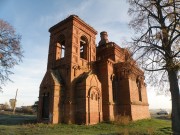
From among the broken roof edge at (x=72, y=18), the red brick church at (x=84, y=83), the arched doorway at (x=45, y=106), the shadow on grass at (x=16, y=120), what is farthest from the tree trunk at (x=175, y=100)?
the shadow on grass at (x=16, y=120)

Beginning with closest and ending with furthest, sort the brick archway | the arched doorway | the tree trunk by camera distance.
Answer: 1. the tree trunk
2. the brick archway
3. the arched doorway

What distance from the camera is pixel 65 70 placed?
711 inches

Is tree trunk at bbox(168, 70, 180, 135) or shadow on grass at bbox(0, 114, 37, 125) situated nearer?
tree trunk at bbox(168, 70, 180, 135)

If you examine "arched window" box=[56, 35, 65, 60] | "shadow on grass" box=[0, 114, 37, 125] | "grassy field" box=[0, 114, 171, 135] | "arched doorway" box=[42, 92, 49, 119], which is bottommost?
"grassy field" box=[0, 114, 171, 135]

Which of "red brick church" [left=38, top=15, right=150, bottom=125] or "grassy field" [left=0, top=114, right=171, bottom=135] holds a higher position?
"red brick church" [left=38, top=15, right=150, bottom=125]

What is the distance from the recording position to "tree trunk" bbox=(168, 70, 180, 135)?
10347mm

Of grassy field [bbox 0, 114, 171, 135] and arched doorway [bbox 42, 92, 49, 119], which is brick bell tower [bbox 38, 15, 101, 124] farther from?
grassy field [bbox 0, 114, 171, 135]

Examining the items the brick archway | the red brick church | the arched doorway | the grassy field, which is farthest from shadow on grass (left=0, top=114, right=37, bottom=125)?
the brick archway

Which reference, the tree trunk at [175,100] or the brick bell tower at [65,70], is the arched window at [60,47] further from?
the tree trunk at [175,100]

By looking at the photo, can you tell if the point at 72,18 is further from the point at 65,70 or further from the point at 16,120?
the point at 16,120

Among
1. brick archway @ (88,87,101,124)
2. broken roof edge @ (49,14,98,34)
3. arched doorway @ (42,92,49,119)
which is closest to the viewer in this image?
brick archway @ (88,87,101,124)

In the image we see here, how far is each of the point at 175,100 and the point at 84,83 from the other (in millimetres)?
8586

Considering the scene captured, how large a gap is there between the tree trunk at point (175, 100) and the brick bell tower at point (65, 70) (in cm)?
796

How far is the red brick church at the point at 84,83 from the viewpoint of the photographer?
16.5 metres
